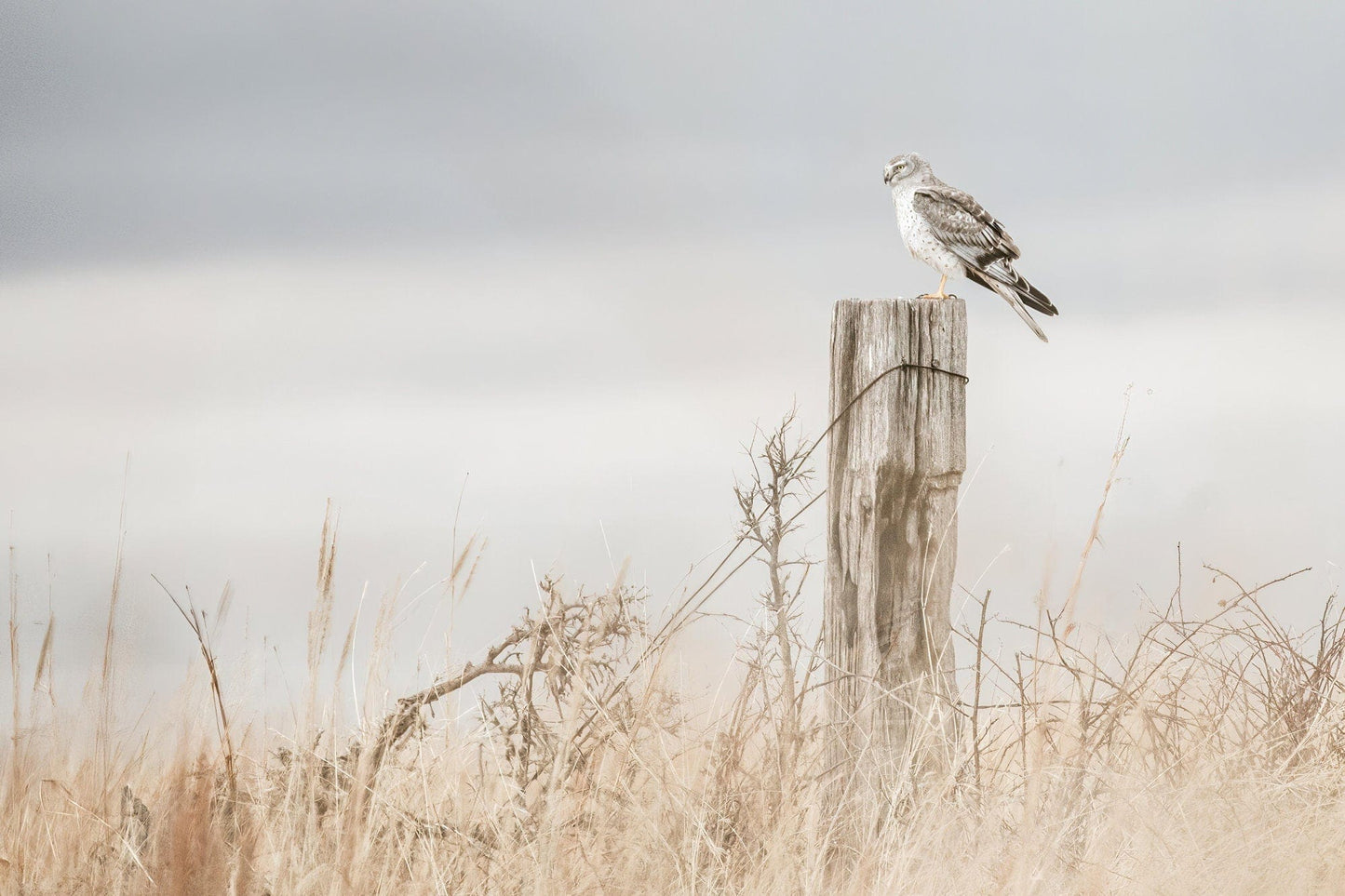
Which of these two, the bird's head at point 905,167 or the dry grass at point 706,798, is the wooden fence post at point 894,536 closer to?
the dry grass at point 706,798

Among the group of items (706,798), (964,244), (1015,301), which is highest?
(964,244)

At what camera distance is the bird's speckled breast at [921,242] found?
227 inches

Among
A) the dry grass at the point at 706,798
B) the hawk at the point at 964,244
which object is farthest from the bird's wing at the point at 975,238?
the dry grass at the point at 706,798

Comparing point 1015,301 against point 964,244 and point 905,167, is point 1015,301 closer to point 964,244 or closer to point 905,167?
point 964,244

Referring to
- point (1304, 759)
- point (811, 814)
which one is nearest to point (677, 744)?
point (811, 814)

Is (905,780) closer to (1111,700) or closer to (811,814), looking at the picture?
(811,814)

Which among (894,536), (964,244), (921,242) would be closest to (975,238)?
(964,244)

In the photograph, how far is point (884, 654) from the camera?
10.9 feet

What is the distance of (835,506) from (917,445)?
32 centimetres

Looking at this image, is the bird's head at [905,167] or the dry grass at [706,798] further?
the bird's head at [905,167]

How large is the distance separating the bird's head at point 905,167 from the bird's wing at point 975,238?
37 cm

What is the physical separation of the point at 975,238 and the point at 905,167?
79 centimetres

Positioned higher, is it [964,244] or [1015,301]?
[964,244]

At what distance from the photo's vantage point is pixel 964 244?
576cm
